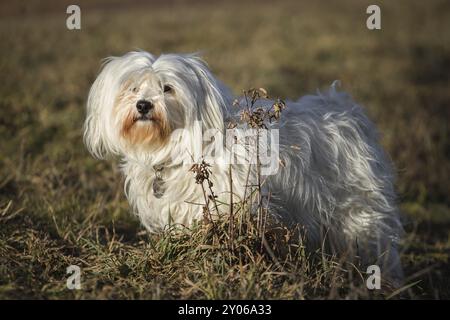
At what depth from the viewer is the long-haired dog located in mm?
4344

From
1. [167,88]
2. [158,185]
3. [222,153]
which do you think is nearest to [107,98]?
[167,88]

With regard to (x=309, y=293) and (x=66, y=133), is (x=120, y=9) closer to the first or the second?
(x=66, y=133)

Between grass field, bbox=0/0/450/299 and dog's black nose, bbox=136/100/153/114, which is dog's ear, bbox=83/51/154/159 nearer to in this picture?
dog's black nose, bbox=136/100/153/114

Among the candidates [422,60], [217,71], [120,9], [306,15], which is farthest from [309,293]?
[120,9]

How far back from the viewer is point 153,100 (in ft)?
14.1

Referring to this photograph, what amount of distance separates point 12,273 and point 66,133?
4025 mm

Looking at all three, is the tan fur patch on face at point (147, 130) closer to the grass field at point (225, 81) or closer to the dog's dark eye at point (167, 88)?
the dog's dark eye at point (167, 88)

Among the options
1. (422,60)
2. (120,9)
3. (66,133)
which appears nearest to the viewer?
(66,133)

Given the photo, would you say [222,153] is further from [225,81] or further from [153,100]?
[225,81]

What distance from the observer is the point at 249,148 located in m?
4.41

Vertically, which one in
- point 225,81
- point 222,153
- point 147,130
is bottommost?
point 222,153

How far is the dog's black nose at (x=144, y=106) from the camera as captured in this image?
426 cm

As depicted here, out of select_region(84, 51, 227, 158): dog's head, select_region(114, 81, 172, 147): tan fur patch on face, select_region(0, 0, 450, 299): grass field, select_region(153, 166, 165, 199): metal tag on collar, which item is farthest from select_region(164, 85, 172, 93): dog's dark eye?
select_region(0, 0, 450, 299): grass field

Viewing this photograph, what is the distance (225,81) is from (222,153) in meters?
6.53
